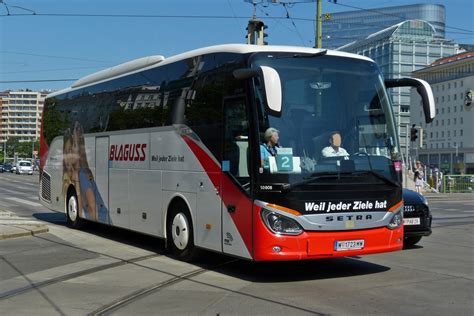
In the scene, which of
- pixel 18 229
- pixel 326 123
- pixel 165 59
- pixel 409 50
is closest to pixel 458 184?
pixel 18 229

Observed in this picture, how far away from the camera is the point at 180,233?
9703 millimetres

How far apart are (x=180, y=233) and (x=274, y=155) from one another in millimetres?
2748

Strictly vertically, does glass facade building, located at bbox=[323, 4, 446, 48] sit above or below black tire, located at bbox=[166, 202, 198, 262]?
above

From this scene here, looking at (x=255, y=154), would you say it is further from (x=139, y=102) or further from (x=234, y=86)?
(x=139, y=102)

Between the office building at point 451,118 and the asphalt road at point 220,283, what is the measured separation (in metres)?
101

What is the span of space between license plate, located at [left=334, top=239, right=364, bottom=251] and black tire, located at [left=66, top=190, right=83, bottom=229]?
8.44m

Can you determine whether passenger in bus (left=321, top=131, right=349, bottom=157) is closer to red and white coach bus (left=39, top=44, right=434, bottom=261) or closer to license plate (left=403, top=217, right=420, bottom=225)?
red and white coach bus (left=39, top=44, right=434, bottom=261)

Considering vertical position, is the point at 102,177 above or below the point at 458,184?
above

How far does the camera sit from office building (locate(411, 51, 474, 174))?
10912 cm

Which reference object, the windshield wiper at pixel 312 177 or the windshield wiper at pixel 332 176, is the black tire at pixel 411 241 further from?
the windshield wiper at pixel 312 177

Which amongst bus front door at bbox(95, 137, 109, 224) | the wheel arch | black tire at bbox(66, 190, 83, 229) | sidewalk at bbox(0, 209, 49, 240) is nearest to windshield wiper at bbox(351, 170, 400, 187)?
the wheel arch

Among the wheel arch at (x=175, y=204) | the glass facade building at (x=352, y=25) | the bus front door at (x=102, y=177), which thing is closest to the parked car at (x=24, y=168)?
the glass facade building at (x=352, y=25)

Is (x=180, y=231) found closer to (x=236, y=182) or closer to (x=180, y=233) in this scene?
(x=180, y=233)

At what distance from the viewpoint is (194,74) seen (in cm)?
952
